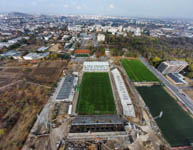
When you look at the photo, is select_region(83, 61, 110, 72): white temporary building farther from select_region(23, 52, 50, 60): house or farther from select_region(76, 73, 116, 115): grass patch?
select_region(23, 52, 50, 60): house

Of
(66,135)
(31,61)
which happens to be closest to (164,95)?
(66,135)

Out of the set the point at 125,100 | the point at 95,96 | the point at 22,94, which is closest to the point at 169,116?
the point at 125,100

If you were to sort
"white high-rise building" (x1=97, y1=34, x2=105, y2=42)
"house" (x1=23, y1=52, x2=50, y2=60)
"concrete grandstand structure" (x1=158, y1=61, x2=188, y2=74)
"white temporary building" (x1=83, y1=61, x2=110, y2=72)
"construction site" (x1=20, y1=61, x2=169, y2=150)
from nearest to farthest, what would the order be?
1. "construction site" (x1=20, y1=61, x2=169, y2=150)
2. "concrete grandstand structure" (x1=158, y1=61, x2=188, y2=74)
3. "white temporary building" (x1=83, y1=61, x2=110, y2=72)
4. "house" (x1=23, y1=52, x2=50, y2=60)
5. "white high-rise building" (x1=97, y1=34, x2=105, y2=42)

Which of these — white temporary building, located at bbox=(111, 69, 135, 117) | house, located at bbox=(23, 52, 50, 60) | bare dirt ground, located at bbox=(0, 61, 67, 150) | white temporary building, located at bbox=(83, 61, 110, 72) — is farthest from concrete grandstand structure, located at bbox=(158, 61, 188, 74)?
house, located at bbox=(23, 52, 50, 60)

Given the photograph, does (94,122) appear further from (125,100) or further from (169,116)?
(169,116)

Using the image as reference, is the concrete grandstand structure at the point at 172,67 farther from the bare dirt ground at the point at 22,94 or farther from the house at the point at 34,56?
the house at the point at 34,56

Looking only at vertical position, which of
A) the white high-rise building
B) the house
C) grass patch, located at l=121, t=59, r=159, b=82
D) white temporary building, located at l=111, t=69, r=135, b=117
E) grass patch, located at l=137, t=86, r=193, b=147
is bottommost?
grass patch, located at l=137, t=86, r=193, b=147
